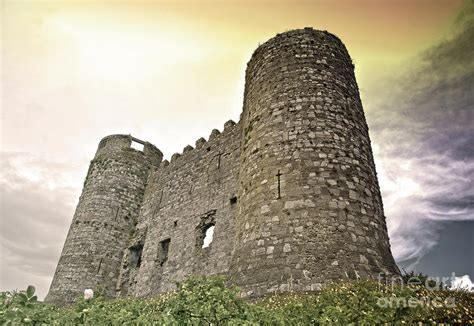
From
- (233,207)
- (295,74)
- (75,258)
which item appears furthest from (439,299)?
(75,258)

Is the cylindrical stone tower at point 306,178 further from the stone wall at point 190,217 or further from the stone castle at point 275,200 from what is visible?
the stone wall at point 190,217

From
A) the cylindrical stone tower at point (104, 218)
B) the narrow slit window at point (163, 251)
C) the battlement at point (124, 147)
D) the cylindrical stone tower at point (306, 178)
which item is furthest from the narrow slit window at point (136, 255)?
the cylindrical stone tower at point (306, 178)

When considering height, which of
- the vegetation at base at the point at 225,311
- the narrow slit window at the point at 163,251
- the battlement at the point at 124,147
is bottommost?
the vegetation at base at the point at 225,311

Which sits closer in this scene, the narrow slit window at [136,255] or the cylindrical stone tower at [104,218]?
the cylindrical stone tower at [104,218]

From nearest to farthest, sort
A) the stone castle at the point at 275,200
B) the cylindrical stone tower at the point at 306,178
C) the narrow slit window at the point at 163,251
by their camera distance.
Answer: the cylindrical stone tower at the point at 306,178 → the stone castle at the point at 275,200 → the narrow slit window at the point at 163,251

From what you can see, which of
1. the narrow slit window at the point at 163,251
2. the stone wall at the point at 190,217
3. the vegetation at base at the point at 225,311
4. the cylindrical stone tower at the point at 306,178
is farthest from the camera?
the narrow slit window at the point at 163,251

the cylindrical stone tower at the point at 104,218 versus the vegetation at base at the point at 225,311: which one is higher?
the cylindrical stone tower at the point at 104,218

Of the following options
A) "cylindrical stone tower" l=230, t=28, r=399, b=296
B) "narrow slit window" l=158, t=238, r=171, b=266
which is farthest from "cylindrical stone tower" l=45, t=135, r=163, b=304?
"cylindrical stone tower" l=230, t=28, r=399, b=296

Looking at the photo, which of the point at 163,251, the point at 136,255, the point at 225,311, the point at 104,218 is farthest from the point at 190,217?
the point at 225,311

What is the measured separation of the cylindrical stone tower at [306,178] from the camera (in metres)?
7.30

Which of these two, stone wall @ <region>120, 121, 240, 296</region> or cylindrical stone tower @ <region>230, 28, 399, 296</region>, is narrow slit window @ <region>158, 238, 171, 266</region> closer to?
stone wall @ <region>120, 121, 240, 296</region>

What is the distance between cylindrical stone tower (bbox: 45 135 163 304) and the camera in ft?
55.1

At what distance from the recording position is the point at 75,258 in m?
17.2

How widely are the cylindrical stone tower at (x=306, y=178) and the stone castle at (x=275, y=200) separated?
0.03 metres
